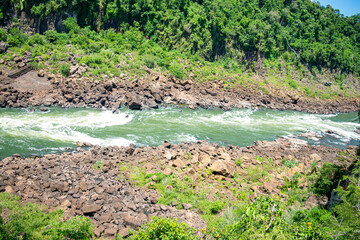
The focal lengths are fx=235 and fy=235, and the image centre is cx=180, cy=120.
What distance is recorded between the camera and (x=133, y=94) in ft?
93.0

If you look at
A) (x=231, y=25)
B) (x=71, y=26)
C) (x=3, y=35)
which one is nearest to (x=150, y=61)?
(x=71, y=26)

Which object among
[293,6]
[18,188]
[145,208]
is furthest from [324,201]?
[293,6]

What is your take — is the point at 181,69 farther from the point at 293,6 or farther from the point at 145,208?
the point at 293,6

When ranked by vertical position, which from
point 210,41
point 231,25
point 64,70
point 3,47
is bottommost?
point 64,70

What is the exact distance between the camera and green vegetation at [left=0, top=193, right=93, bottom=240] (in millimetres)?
6911

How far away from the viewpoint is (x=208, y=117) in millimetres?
27953

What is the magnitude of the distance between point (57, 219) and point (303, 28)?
70.8m

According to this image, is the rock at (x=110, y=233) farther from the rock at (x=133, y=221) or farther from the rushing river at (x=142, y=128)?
the rushing river at (x=142, y=128)

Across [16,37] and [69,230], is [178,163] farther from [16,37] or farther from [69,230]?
[16,37]

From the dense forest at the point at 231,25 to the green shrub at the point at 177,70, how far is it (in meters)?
7.65

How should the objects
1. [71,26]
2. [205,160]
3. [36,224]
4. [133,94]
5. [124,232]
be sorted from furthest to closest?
[71,26] < [133,94] < [205,160] < [124,232] < [36,224]

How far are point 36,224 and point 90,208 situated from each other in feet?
5.75

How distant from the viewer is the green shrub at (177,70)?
1431 inches

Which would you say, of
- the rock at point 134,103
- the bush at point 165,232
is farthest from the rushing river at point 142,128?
the bush at point 165,232
